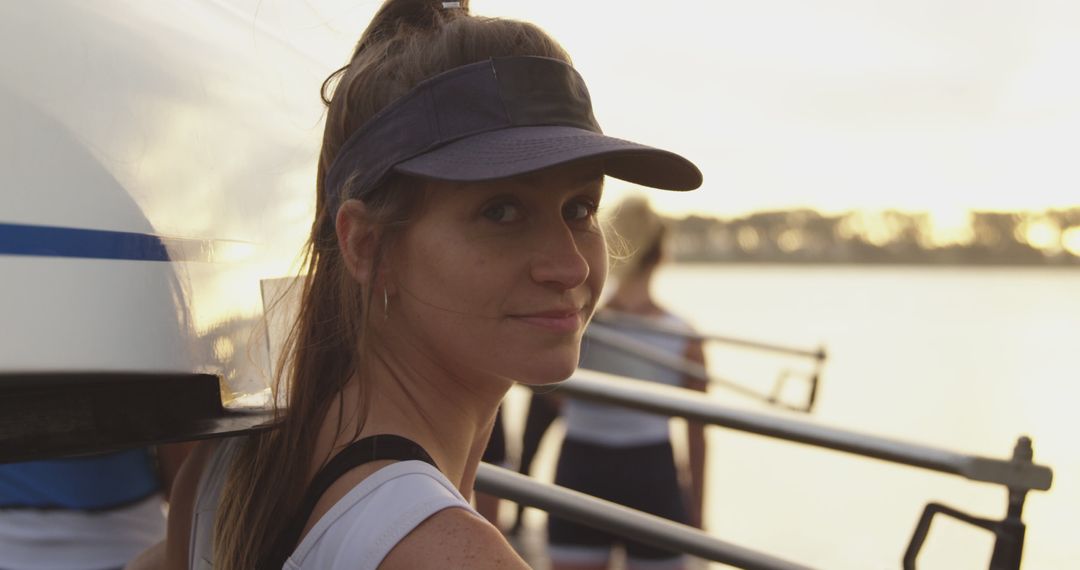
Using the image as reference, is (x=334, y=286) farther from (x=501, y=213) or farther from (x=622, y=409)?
(x=622, y=409)

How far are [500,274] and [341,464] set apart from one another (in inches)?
9.3

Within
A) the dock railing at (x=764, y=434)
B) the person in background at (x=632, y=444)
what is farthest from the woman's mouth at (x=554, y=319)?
the person in background at (x=632, y=444)

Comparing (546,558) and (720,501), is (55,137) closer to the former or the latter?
(546,558)

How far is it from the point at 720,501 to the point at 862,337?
10488 mm

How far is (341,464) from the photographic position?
3.17 ft

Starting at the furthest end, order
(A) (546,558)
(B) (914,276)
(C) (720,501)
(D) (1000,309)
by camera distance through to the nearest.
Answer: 1. (B) (914,276)
2. (D) (1000,309)
3. (C) (720,501)
4. (A) (546,558)

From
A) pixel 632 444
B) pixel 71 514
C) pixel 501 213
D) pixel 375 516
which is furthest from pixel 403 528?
pixel 632 444

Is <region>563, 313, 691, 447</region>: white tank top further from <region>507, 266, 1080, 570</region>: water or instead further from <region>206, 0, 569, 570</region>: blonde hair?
<region>206, 0, 569, 570</region>: blonde hair

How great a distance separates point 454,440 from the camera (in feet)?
3.68

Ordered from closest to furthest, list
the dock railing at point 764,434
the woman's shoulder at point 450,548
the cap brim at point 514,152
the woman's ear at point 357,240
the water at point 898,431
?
the woman's shoulder at point 450,548 → the cap brim at point 514,152 → the woman's ear at point 357,240 → the dock railing at point 764,434 → the water at point 898,431

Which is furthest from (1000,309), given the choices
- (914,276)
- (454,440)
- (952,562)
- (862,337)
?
(454,440)

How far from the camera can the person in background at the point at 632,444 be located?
3.39 metres

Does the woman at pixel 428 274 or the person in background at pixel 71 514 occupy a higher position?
the woman at pixel 428 274

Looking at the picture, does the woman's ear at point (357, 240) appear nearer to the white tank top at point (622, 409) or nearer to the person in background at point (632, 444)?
the person in background at point (632, 444)
